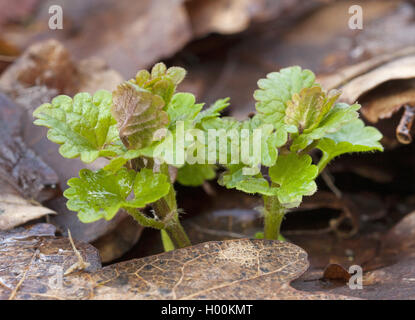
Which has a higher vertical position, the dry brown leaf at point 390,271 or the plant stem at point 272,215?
the plant stem at point 272,215

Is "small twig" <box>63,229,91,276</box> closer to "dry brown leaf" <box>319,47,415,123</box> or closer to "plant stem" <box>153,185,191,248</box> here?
"plant stem" <box>153,185,191,248</box>

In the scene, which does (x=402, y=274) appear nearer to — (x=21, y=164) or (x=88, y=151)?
(x=88, y=151)

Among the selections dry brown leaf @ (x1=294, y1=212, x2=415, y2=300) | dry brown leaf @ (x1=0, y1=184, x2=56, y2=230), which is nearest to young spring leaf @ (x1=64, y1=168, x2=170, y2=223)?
dry brown leaf @ (x1=0, y1=184, x2=56, y2=230)

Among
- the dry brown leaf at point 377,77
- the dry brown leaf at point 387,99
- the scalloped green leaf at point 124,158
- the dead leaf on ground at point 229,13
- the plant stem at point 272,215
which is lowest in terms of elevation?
the plant stem at point 272,215

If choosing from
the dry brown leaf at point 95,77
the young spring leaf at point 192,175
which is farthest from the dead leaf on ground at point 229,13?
the young spring leaf at point 192,175

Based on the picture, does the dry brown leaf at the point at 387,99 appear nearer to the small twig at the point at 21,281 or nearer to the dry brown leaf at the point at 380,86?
the dry brown leaf at the point at 380,86
